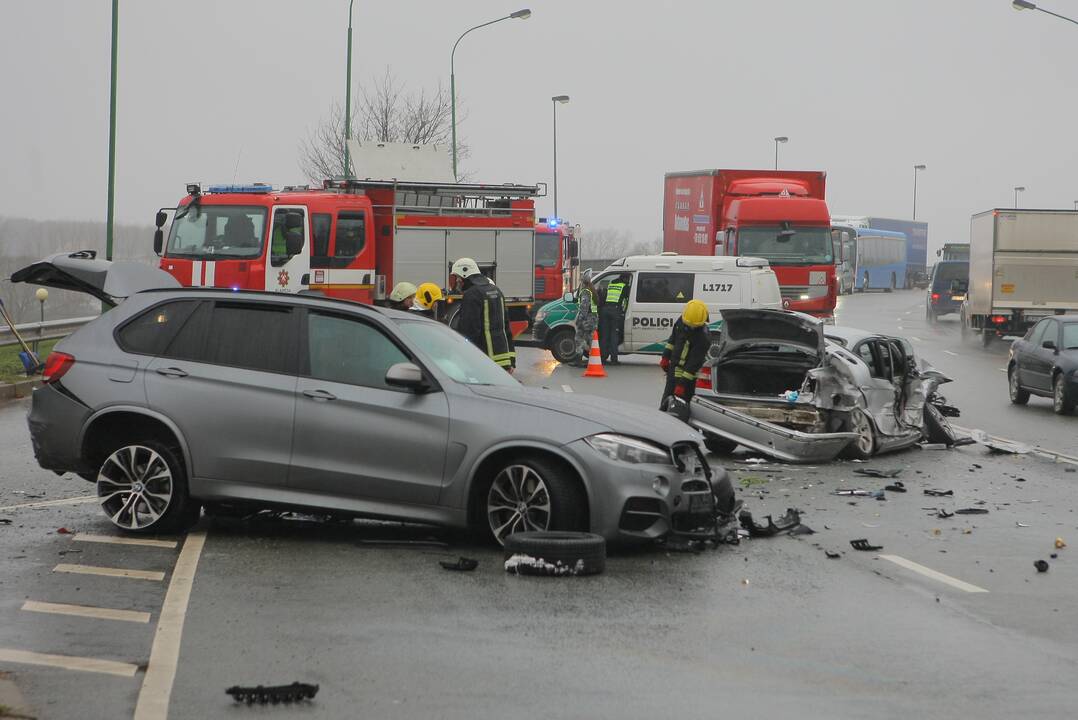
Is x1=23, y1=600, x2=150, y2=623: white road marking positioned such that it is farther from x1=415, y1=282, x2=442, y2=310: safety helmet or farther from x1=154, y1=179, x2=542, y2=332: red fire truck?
x1=154, y1=179, x2=542, y2=332: red fire truck

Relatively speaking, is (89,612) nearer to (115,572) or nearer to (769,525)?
(115,572)

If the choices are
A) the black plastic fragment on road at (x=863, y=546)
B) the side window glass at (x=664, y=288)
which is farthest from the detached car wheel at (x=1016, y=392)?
the black plastic fragment on road at (x=863, y=546)

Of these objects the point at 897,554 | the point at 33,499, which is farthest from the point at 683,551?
the point at 33,499

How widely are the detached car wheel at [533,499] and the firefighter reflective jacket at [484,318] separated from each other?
5303 mm

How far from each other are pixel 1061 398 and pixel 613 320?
956cm

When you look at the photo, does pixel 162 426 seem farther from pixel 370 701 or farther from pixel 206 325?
pixel 370 701

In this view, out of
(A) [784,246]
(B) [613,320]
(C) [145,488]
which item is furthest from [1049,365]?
(C) [145,488]

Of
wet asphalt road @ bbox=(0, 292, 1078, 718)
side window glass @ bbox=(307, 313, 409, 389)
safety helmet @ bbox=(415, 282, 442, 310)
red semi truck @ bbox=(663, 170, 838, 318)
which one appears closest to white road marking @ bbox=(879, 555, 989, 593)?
wet asphalt road @ bbox=(0, 292, 1078, 718)

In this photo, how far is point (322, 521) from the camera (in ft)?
32.6

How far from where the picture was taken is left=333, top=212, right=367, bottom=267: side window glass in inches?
942

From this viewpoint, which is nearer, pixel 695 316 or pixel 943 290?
pixel 695 316

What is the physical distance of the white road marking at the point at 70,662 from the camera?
229 inches

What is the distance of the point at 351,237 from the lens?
24.1 metres

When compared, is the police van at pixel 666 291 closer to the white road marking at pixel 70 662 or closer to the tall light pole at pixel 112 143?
the tall light pole at pixel 112 143
